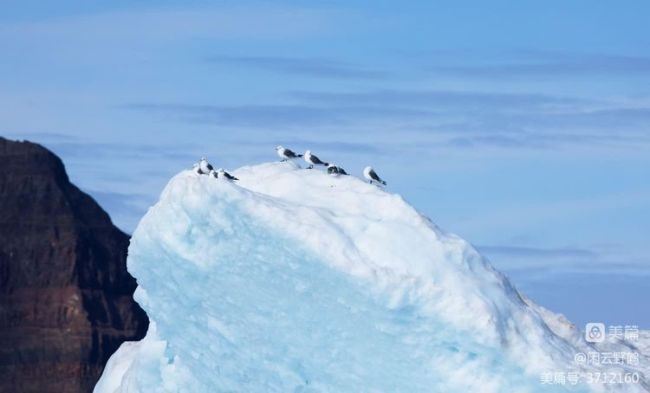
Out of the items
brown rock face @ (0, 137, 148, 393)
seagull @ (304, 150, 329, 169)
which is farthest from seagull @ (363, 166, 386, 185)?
brown rock face @ (0, 137, 148, 393)

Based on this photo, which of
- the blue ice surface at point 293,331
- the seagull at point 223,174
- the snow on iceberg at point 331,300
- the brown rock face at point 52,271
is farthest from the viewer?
the brown rock face at point 52,271

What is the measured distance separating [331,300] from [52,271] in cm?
11895

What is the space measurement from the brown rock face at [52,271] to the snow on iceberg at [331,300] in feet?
359

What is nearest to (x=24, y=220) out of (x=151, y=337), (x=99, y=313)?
(x=99, y=313)

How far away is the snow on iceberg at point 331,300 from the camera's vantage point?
24.7 m

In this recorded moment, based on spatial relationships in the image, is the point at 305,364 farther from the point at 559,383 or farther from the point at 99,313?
the point at 99,313

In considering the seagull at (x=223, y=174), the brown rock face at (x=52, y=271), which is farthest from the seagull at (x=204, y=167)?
the brown rock face at (x=52, y=271)

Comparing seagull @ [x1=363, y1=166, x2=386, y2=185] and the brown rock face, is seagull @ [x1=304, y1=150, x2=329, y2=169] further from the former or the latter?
the brown rock face

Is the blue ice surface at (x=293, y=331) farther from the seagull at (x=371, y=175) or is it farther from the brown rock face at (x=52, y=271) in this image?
the brown rock face at (x=52, y=271)

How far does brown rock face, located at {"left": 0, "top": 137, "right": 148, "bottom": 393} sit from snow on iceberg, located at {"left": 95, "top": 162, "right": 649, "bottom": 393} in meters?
109

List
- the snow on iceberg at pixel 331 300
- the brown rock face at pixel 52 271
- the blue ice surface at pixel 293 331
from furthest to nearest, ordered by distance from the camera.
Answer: the brown rock face at pixel 52 271 < the blue ice surface at pixel 293 331 < the snow on iceberg at pixel 331 300

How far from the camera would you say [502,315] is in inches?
976

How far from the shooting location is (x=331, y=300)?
83.1ft

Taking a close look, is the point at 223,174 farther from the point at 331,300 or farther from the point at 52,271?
the point at 52,271
